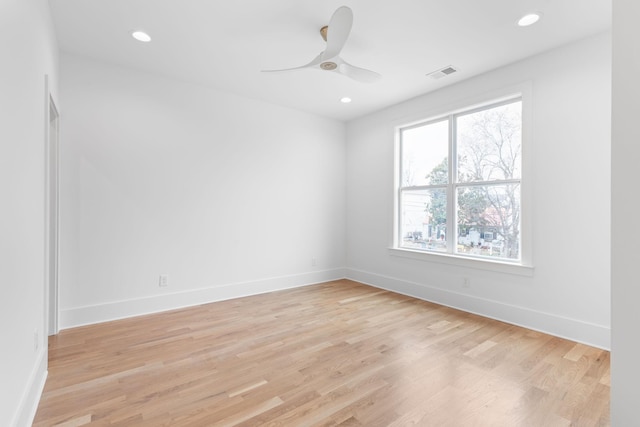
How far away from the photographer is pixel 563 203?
292 centimetres

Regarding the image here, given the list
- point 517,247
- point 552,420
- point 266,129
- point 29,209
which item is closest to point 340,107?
point 266,129

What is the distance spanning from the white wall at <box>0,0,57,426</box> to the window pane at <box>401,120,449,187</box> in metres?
4.07

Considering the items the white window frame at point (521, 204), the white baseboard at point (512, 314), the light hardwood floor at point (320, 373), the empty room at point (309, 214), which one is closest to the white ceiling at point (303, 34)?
the empty room at point (309, 214)

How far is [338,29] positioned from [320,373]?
2.50 m

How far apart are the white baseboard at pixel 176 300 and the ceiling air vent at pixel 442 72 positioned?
10.8ft

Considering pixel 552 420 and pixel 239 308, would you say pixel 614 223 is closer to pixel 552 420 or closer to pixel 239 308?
pixel 552 420

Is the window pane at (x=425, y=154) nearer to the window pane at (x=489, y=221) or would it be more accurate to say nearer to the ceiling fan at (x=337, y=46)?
the window pane at (x=489, y=221)

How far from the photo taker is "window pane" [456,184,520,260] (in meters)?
3.36

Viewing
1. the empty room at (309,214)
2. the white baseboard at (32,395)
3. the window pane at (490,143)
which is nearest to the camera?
the white baseboard at (32,395)

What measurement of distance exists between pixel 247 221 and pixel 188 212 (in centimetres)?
81

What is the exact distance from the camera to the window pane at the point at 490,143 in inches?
132

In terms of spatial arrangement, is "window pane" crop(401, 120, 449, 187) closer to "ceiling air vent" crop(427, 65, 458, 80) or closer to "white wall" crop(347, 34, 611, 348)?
"white wall" crop(347, 34, 611, 348)

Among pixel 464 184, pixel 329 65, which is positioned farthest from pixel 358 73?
pixel 464 184

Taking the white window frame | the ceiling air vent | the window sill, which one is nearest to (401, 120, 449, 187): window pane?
the white window frame
